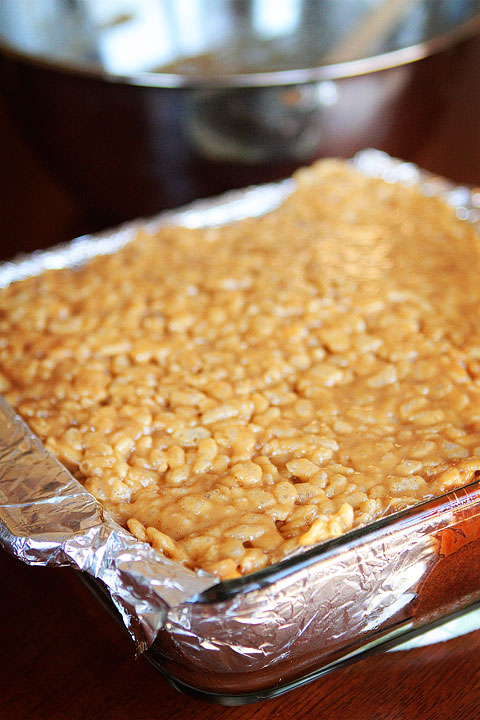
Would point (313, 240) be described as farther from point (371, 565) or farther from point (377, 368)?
point (371, 565)

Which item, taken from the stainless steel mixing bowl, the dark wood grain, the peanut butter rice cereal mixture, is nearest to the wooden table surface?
the dark wood grain

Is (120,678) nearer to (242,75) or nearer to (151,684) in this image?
(151,684)

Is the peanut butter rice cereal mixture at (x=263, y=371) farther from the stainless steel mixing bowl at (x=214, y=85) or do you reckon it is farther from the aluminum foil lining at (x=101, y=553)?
the stainless steel mixing bowl at (x=214, y=85)

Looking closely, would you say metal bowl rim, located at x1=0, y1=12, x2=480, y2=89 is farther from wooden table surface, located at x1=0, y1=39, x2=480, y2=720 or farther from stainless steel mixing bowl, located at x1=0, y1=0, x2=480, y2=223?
wooden table surface, located at x1=0, y1=39, x2=480, y2=720

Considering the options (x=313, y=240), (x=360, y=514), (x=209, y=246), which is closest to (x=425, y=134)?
(x=313, y=240)

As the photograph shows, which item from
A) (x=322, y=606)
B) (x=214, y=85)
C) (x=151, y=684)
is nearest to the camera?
(x=322, y=606)

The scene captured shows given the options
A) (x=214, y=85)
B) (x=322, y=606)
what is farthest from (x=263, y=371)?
(x=214, y=85)
